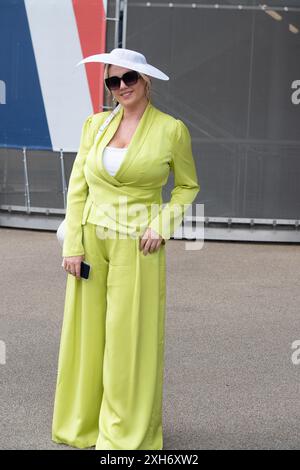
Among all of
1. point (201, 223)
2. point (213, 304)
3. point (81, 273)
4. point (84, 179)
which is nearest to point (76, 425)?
point (81, 273)

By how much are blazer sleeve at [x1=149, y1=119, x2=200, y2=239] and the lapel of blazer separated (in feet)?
0.48

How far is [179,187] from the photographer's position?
16.6ft

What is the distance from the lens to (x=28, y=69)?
12.7 metres

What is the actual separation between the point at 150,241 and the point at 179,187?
0.37 metres

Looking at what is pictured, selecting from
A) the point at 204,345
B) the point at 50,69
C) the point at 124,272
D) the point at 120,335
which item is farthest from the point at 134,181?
the point at 50,69

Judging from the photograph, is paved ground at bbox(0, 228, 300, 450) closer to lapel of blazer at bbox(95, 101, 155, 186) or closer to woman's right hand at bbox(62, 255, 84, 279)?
woman's right hand at bbox(62, 255, 84, 279)

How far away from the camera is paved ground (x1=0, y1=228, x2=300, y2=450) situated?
5500mm

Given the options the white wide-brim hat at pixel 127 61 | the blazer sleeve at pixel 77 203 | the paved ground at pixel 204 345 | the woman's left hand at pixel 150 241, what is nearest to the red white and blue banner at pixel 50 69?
the paved ground at pixel 204 345

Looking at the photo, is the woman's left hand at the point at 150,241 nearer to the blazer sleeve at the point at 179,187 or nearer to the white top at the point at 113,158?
the blazer sleeve at the point at 179,187

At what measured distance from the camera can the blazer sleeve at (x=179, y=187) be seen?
490cm

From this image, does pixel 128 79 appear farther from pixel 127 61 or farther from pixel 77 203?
pixel 77 203

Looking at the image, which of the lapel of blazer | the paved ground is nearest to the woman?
the lapel of blazer

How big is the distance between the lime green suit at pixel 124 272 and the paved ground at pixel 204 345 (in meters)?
0.42

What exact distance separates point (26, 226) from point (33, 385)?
7.15 meters
